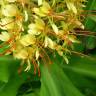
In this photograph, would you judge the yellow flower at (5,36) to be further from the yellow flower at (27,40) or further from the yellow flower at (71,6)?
the yellow flower at (71,6)

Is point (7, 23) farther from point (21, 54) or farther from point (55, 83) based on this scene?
point (55, 83)

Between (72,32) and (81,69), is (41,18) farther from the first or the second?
(81,69)

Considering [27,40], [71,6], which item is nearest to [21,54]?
[27,40]

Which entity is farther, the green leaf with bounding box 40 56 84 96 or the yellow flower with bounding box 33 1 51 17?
the green leaf with bounding box 40 56 84 96

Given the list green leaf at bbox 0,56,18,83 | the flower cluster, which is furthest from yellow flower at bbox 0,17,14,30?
green leaf at bbox 0,56,18,83

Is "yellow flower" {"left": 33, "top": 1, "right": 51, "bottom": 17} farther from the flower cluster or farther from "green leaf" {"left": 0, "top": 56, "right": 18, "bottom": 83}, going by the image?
"green leaf" {"left": 0, "top": 56, "right": 18, "bottom": 83}

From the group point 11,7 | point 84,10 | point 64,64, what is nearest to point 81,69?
point 64,64

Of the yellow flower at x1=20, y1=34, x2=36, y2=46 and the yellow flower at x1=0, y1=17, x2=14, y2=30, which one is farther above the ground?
the yellow flower at x1=0, y1=17, x2=14, y2=30
